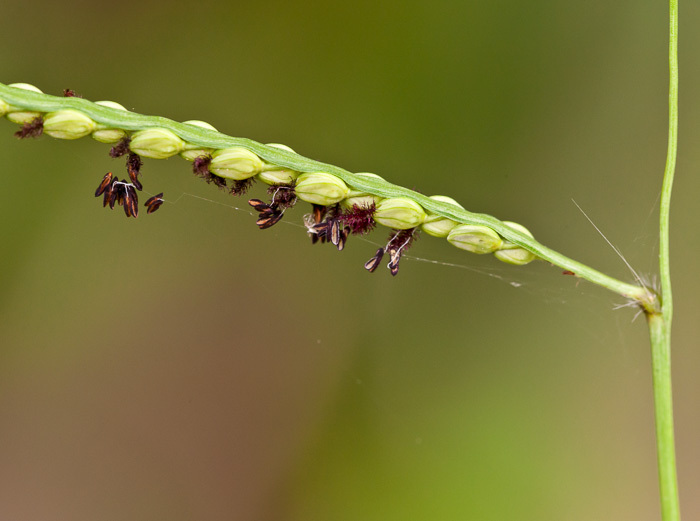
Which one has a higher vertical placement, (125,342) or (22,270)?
(22,270)

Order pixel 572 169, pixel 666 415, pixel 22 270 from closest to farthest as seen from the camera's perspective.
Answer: pixel 666 415
pixel 22 270
pixel 572 169

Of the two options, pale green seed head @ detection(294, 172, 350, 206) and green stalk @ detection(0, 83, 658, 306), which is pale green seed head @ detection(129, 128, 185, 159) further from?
pale green seed head @ detection(294, 172, 350, 206)

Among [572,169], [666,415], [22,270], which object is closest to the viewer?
[666,415]

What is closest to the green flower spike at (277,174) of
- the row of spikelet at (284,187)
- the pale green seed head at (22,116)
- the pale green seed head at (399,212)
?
the row of spikelet at (284,187)

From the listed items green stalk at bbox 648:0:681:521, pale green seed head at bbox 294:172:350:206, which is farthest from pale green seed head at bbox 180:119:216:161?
green stalk at bbox 648:0:681:521

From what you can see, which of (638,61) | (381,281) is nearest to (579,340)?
(381,281)

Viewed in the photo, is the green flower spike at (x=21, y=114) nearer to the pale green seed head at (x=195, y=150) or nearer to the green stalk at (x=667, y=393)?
the pale green seed head at (x=195, y=150)

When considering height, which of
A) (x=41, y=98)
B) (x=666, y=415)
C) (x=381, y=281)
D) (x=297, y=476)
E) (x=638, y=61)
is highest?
(x=638, y=61)

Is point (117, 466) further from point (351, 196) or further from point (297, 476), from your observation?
point (351, 196)

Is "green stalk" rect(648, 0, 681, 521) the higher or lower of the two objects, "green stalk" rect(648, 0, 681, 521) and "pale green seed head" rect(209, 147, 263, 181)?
the lower
